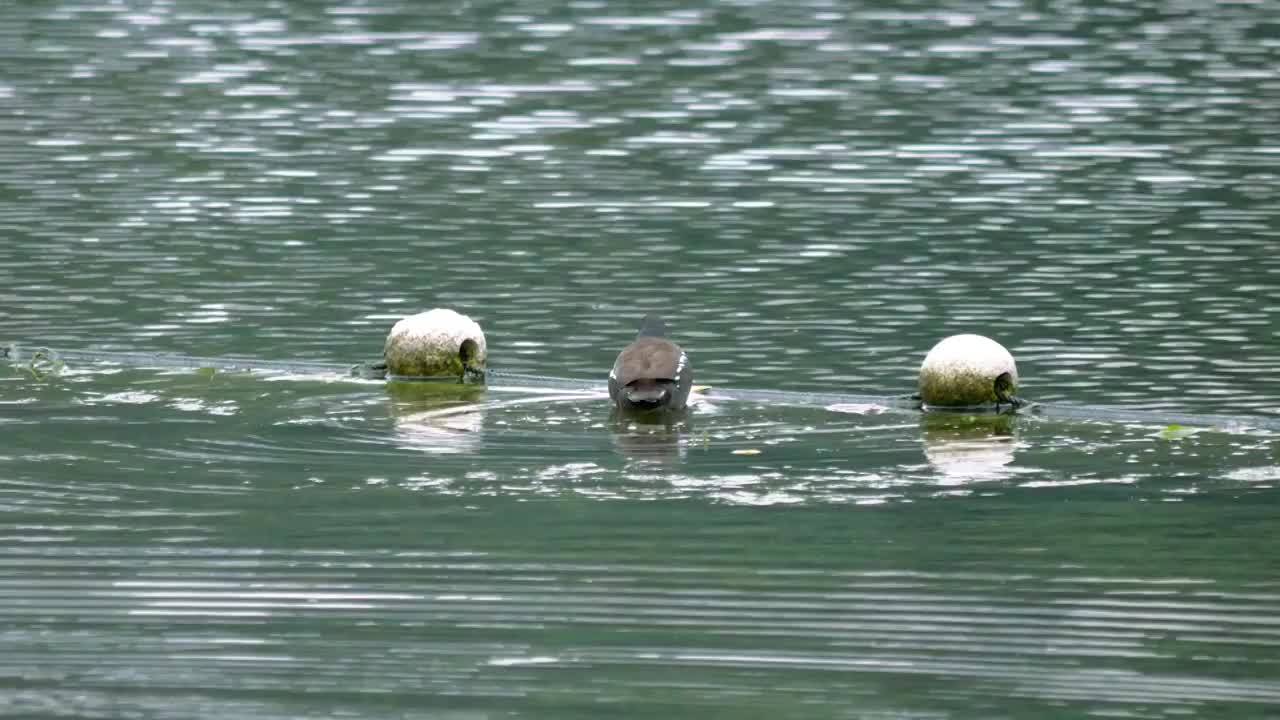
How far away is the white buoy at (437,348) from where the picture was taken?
1593 cm

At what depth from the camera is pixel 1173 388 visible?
16125 mm

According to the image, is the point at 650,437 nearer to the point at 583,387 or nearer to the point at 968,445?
the point at 968,445

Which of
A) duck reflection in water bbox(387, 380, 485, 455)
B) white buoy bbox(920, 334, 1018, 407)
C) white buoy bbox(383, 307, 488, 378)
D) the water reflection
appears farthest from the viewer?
white buoy bbox(383, 307, 488, 378)

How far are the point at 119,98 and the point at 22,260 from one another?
13.1m

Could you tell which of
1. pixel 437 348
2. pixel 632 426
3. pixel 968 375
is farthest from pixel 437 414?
pixel 968 375

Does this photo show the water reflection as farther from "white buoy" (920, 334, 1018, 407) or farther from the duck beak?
"white buoy" (920, 334, 1018, 407)

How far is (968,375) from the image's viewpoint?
14.5 metres

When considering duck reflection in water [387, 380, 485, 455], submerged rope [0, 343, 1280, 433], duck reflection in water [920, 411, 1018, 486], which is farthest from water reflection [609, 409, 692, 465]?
duck reflection in water [920, 411, 1018, 486]

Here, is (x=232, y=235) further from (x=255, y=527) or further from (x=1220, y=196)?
(x=255, y=527)

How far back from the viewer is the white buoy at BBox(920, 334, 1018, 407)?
14.5 m

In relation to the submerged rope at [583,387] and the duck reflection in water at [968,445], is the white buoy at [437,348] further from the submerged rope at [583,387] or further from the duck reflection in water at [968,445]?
the duck reflection in water at [968,445]

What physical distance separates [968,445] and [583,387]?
306cm

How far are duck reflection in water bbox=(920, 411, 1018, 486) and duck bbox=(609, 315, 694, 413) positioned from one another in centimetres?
144

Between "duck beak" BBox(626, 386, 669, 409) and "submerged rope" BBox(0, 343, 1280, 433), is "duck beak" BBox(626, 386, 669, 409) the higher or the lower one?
the higher one
